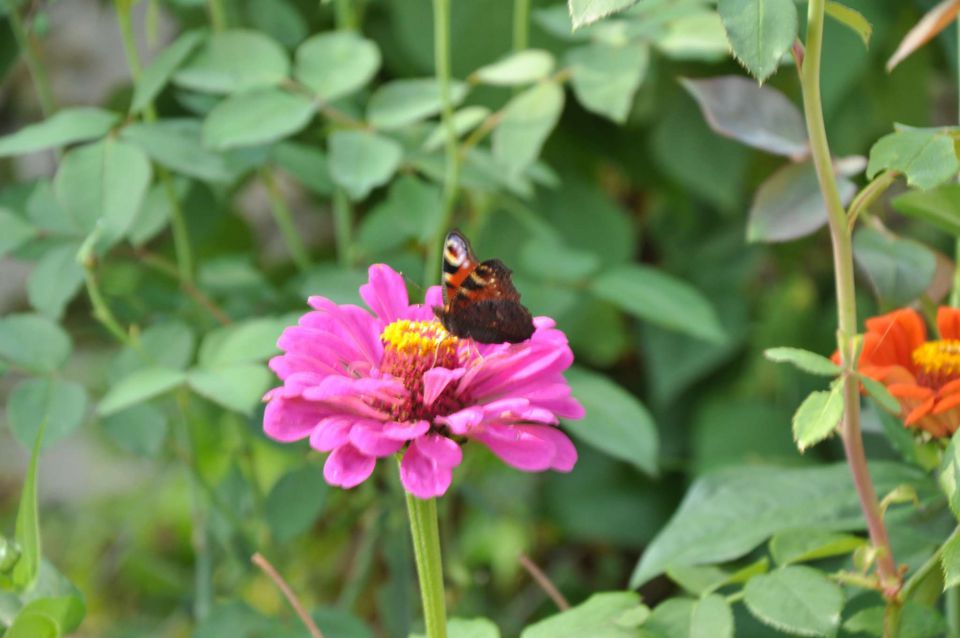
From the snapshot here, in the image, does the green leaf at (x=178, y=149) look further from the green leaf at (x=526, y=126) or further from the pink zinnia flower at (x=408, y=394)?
the pink zinnia flower at (x=408, y=394)

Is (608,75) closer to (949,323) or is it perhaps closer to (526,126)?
(526,126)

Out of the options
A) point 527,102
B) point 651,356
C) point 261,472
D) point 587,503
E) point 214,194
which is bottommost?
point 261,472

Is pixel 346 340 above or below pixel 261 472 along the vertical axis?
above

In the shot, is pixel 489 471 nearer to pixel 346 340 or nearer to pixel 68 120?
pixel 68 120

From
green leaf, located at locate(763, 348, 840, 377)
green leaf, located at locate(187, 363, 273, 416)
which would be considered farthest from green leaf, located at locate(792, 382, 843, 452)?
green leaf, located at locate(187, 363, 273, 416)

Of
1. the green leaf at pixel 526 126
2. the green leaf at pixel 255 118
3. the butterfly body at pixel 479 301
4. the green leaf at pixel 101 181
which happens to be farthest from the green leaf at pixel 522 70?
the butterfly body at pixel 479 301

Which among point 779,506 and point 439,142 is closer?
point 779,506

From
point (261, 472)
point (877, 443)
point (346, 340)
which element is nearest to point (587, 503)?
point (877, 443)
